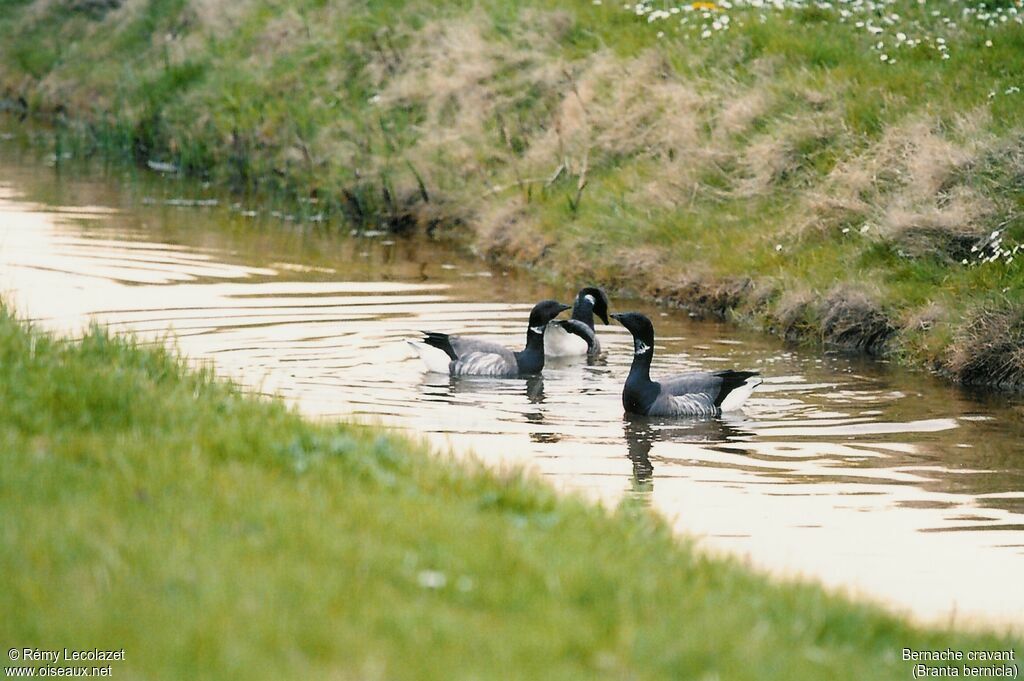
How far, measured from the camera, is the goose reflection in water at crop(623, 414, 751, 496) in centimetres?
1346

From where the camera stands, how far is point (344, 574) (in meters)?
6.45

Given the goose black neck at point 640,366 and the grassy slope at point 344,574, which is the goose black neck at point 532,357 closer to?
the goose black neck at point 640,366

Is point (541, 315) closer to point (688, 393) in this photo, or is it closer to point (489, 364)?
point (489, 364)

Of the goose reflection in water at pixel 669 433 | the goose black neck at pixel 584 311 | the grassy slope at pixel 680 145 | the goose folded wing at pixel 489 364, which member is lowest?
the goose reflection in water at pixel 669 433

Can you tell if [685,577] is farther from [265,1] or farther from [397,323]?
[265,1]

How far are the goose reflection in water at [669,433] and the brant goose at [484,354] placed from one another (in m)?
2.45

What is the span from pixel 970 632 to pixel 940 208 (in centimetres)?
1227

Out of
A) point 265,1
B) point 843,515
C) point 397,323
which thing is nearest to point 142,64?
point 265,1

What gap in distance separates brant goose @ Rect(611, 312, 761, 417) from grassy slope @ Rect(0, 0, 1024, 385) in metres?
3.07

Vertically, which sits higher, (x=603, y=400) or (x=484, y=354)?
(x=484, y=354)

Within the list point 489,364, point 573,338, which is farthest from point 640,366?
point 573,338

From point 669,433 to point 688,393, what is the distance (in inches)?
39.4

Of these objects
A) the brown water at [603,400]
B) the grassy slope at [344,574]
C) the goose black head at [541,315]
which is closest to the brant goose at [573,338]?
the brown water at [603,400]

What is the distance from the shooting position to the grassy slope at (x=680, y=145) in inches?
742
